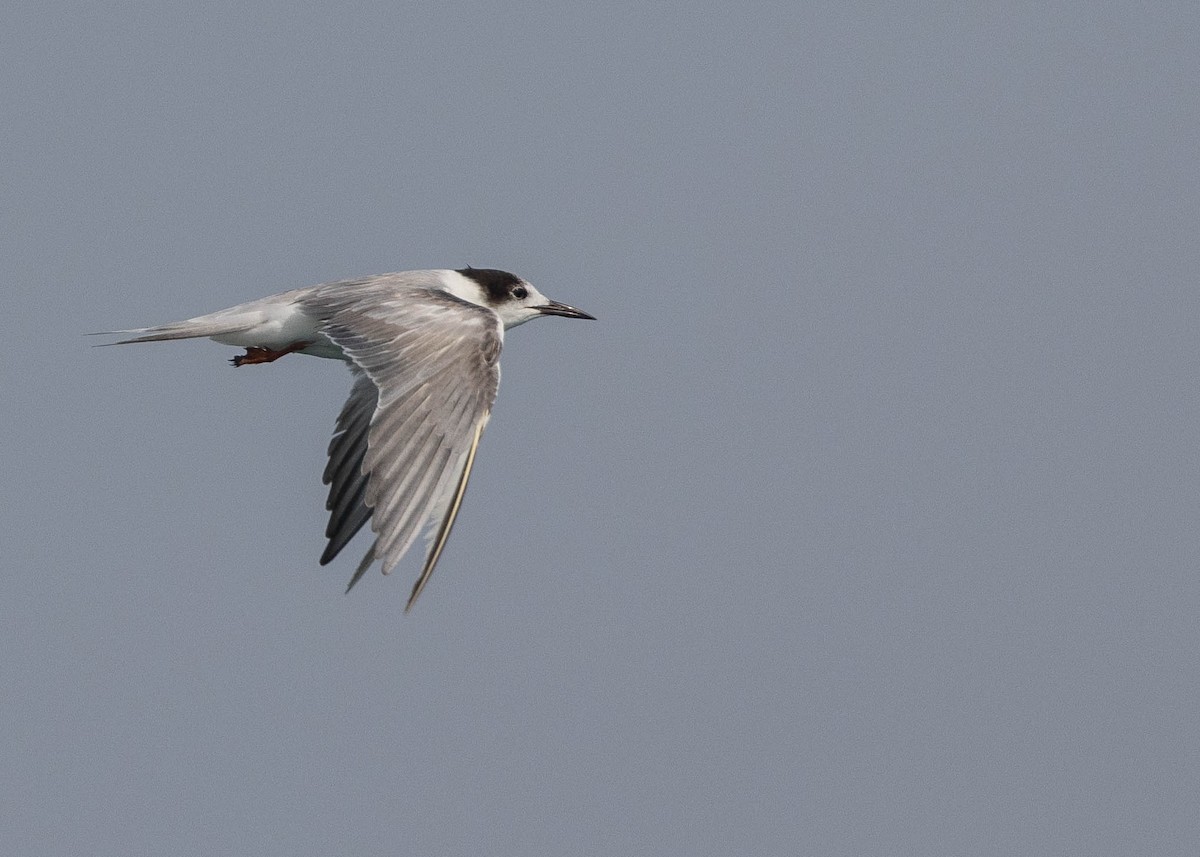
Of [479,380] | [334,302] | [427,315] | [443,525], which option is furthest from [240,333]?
[443,525]

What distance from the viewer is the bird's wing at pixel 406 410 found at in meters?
10.9

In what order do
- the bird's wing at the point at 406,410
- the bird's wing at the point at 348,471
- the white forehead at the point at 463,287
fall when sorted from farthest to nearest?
the white forehead at the point at 463,287
the bird's wing at the point at 348,471
the bird's wing at the point at 406,410

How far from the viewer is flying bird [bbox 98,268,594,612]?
430 inches

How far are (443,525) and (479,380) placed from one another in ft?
4.77

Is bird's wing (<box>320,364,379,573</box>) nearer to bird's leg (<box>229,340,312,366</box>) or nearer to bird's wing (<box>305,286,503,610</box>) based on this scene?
bird's wing (<box>305,286,503,610</box>)

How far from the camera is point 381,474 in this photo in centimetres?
1105

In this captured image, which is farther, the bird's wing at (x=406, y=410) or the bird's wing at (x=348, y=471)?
the bird's wing at (x=348, y=471)

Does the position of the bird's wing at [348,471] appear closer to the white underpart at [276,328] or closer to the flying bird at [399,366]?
the flying bird at [399,366]

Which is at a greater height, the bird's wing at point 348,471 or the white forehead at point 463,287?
the white forehead at point 463,287

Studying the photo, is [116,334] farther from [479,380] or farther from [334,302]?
[479,380]

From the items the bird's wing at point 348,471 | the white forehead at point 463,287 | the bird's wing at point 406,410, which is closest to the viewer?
the bird's wing at point 406,410

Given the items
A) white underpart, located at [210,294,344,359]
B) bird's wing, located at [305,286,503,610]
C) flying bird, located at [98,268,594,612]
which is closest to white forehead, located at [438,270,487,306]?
flying bird, located at [98,268,594,612]

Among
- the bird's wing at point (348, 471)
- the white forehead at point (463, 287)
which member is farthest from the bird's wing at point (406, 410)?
the white forehead at point (463, 287)

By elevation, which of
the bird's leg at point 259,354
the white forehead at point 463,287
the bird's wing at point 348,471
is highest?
the white forehead at point 463,287
